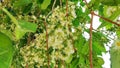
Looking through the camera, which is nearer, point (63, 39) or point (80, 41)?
point (63, 39)

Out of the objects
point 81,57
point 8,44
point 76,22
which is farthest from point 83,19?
point 8,44

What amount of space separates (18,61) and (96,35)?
0.34m

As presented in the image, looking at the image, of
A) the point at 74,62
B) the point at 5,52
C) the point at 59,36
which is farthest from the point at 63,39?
the point at 5,52

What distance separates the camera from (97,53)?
1.07 metres

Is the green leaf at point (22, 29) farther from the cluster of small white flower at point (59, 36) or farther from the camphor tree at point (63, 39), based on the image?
the cluster of small white flower at point (59, 36)

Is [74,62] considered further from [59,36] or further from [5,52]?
[5,52]

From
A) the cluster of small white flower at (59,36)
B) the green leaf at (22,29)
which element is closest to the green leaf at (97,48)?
the cluster of small white flower at (59,36)

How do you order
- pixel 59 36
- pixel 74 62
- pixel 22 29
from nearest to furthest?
pixel 22 29 → pixel 59 36 → pixel 74 62

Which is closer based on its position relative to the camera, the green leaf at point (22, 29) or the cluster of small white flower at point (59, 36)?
the green leaf at point (22, 29)

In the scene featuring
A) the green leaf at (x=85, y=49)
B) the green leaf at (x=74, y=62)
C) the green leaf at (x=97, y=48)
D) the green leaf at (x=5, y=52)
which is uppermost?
the green leaf at (x=97, y=48)

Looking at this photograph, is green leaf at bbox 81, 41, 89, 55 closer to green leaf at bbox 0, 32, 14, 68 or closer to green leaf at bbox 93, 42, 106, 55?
green leaf at bbox 93, 42, 106, 55

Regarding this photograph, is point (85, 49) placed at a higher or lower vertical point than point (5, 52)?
higher

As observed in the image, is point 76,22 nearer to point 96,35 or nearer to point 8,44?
point 96,35

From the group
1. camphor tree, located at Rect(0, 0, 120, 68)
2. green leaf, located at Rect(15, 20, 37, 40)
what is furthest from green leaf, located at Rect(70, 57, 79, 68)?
green leaf, located at Rect(15, 20, 37, 40)
